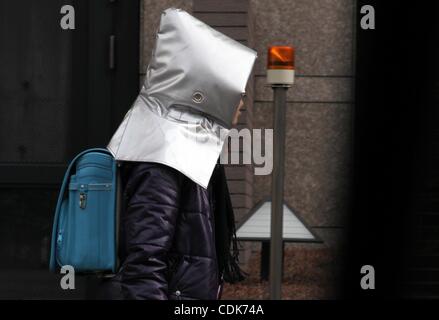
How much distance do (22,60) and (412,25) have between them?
2.88 metres

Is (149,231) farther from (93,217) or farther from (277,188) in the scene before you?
(277,188)

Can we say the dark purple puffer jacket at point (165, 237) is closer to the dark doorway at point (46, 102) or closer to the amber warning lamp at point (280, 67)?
the amber warning lamp at point (280, 67)

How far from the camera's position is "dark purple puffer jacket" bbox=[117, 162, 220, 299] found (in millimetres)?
3148

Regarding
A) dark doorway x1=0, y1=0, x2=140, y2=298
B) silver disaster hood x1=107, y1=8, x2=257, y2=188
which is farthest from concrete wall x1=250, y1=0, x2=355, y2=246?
silver disaster hood x1=107, y1=8, x2=257, y2=188

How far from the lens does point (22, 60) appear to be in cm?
679

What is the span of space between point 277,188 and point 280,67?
17.1 inches

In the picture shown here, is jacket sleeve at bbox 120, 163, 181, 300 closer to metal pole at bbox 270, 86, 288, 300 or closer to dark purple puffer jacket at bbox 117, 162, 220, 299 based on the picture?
dark purple puffer jacket at bbox 117, 162, 220, 299

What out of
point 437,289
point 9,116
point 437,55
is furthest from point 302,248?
point 9,116

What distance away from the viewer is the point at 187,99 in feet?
11.1

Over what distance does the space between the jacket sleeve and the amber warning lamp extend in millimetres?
488

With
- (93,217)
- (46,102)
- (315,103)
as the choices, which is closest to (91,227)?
(93,217)

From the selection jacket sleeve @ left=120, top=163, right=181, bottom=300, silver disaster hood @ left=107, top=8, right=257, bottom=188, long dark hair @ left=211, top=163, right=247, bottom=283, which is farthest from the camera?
long dark hair @ left=211, top=163, right=247, bottom=283

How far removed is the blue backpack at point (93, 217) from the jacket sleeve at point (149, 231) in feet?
0.41

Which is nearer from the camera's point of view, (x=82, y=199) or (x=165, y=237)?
(x=165, y=237)
